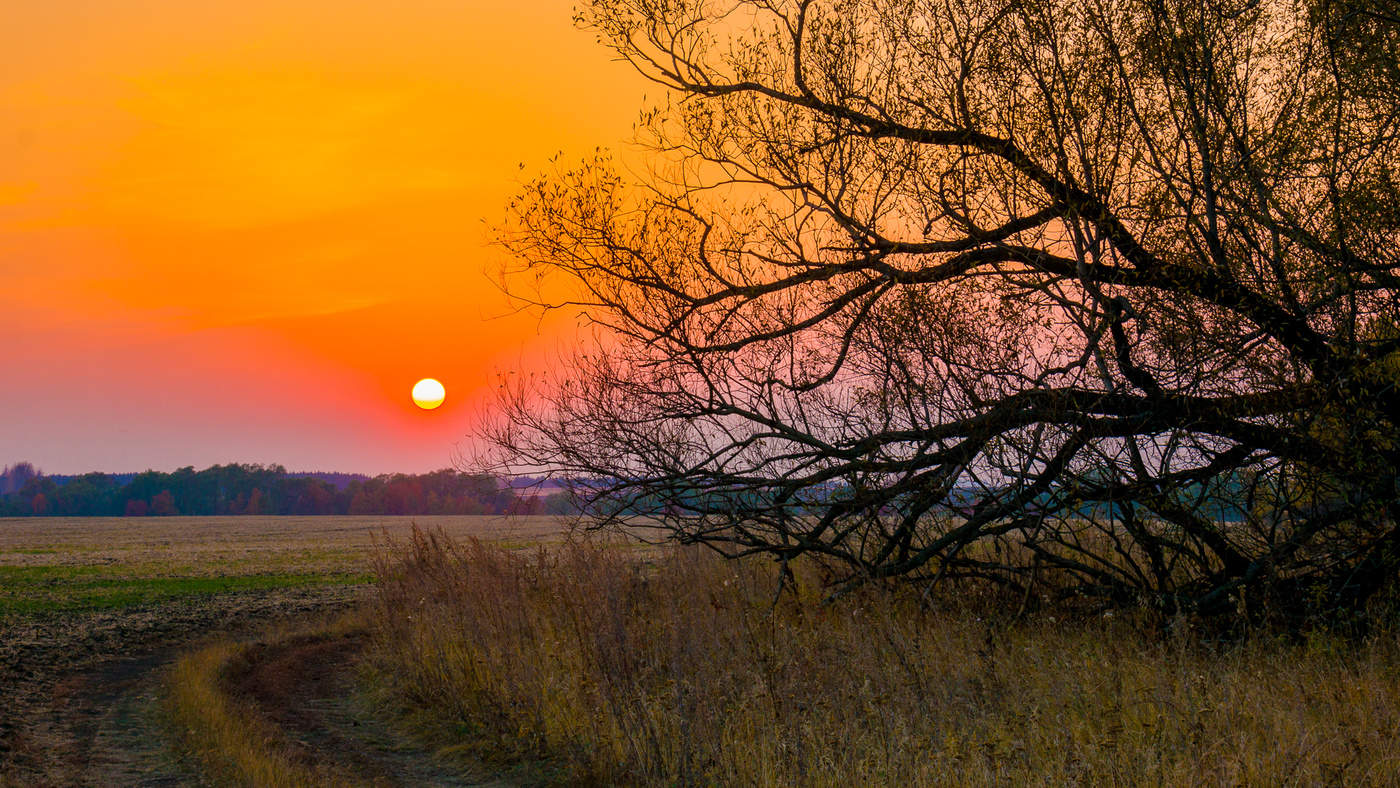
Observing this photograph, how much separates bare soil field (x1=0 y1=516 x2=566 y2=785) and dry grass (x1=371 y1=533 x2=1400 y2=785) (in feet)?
7.97

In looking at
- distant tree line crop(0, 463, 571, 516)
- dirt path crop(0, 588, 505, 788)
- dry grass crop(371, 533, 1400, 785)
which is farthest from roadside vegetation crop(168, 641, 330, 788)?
distant tree line crop(0, 463, 571, 516)

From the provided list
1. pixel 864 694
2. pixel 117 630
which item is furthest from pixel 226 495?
pixel 864 694

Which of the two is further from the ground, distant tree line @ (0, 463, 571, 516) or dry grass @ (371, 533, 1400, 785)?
distant tree line @ (0, 463, 571, 516)

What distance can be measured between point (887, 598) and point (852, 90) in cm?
578

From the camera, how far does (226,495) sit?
15675 cm

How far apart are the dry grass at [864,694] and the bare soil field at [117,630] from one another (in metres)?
2.43

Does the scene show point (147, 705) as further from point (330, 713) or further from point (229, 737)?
point (229, 737)

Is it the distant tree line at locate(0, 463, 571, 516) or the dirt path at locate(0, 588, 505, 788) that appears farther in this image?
the distant tree line at locate(0, 463, 571, 516)

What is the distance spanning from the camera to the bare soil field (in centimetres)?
986

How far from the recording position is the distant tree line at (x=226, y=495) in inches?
5719

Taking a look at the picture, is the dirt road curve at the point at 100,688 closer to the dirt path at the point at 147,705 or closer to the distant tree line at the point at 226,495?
the dirt path at the point at 147,705

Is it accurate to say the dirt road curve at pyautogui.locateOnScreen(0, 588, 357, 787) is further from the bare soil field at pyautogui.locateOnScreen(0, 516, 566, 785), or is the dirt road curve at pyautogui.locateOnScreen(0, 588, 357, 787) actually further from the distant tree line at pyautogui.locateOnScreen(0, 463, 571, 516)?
the distant tree line at pyautogui.locateOnScreen(0, 463, 571, 516)

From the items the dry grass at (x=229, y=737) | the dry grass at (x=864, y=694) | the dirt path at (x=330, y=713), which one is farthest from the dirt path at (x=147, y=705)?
the dry grass at (x=864, y=694)

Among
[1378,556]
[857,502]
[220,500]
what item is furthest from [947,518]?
[220,500]
